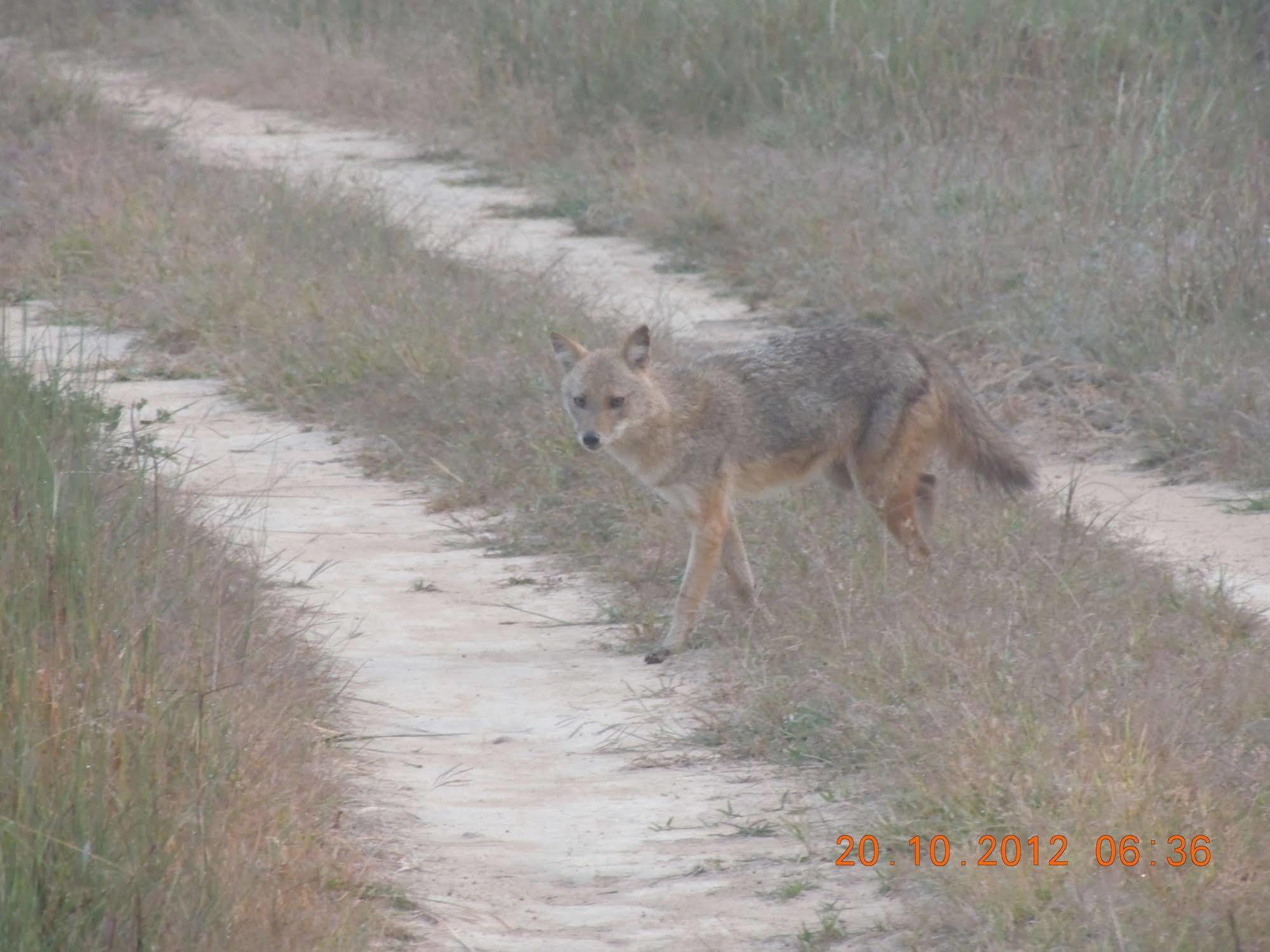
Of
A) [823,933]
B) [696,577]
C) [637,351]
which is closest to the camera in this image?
[823,933]

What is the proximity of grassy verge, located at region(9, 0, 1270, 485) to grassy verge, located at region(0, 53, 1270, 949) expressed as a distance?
1.88 meters

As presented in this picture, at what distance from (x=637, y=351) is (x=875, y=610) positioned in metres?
1.78

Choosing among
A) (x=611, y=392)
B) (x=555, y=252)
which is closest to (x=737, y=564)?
(x=611, y=392)

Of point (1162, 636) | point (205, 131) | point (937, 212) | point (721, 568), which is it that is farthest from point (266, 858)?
point (205, 131)

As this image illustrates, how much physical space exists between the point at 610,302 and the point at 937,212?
220 cm

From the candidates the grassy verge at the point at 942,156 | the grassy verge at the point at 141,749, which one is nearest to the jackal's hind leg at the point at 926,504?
the grassy verge at the point at 942,156

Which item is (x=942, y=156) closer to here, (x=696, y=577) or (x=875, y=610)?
(x=696, y=577)

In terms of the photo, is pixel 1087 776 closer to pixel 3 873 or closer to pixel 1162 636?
pixel 1162 636

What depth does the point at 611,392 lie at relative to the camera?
7238 millimetres

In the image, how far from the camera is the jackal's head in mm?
7184

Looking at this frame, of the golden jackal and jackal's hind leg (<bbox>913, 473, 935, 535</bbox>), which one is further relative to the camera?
jackal's hind leg (<bbox>913, 473, 935, 535</bbox>)

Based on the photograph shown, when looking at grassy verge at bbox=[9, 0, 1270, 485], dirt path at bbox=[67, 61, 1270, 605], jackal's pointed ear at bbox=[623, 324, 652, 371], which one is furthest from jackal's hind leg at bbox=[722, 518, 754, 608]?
grassy verge at bbox=[9, 0, 1270, 485]

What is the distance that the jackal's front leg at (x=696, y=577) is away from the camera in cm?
675
